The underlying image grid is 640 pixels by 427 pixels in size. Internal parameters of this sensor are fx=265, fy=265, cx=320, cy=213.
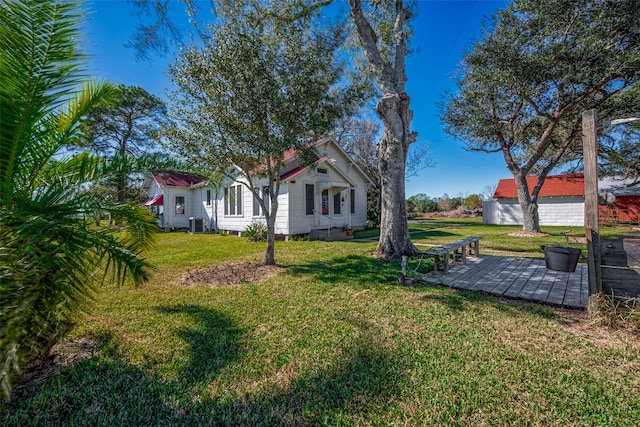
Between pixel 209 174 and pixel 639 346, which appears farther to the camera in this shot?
pixel 209 174

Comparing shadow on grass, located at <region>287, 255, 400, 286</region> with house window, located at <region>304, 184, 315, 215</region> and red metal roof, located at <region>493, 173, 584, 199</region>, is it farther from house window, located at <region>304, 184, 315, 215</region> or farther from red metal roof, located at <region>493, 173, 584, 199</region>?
red metal roof, located at <region>493, 173, 584, 199</region>

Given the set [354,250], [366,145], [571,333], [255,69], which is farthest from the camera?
[366,145]

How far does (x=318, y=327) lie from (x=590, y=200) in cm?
417

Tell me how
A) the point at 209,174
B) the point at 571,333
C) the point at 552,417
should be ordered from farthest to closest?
the point at 209,174, the point at 571,333, the point at 552,417

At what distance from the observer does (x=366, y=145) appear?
24812 mm

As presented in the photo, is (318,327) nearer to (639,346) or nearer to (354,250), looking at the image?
(639,346)

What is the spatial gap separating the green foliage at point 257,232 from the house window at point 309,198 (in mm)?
2417

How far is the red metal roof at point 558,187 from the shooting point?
69.6ft

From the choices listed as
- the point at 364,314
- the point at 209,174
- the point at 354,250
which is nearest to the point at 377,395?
the point at 364,314

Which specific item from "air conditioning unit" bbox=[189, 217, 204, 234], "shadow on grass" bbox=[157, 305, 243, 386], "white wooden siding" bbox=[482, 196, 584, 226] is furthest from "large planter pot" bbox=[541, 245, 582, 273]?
"white wooden siding" bbox=[482, 196, 584, 226]

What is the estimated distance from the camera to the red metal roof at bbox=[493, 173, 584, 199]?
2120 cm

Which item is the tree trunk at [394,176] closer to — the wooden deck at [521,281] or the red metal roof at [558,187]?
the wooden deck at [521,281]

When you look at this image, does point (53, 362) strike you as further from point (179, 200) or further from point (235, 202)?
point (179, 200)

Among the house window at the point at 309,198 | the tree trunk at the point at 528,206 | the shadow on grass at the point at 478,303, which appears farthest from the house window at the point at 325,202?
the tree trunk at the point at 528,206
